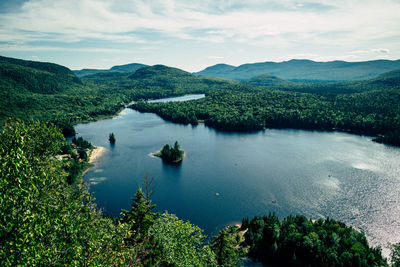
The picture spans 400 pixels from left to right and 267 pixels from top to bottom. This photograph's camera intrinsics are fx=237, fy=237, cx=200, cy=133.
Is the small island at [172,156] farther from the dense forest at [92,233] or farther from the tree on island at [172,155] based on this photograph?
the dense forest at [92,233]

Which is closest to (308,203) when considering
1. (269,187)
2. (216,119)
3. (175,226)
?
(269,187)

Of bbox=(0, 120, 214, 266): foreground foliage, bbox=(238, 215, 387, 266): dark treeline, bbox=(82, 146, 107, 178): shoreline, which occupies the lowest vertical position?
bbox=(238, 215, 387, 266): dark treeline

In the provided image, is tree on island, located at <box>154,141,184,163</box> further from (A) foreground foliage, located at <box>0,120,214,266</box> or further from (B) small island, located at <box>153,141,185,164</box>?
(A) foreground foliage, located at <box>0,120,214,266</box>

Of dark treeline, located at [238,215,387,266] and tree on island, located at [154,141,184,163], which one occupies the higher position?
tree on island, located at [154,141,184,163]

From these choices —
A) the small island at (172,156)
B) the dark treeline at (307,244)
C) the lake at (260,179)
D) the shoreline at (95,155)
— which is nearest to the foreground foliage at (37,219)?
the dark treeline at (307,244)

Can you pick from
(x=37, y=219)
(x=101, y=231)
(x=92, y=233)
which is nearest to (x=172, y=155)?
(x=101, y=231)

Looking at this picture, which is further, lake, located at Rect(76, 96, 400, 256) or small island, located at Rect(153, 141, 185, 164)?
small island, located at Rect(153, 141, 185, 164)

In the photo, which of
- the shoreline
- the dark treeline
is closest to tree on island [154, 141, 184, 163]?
the shoreline
